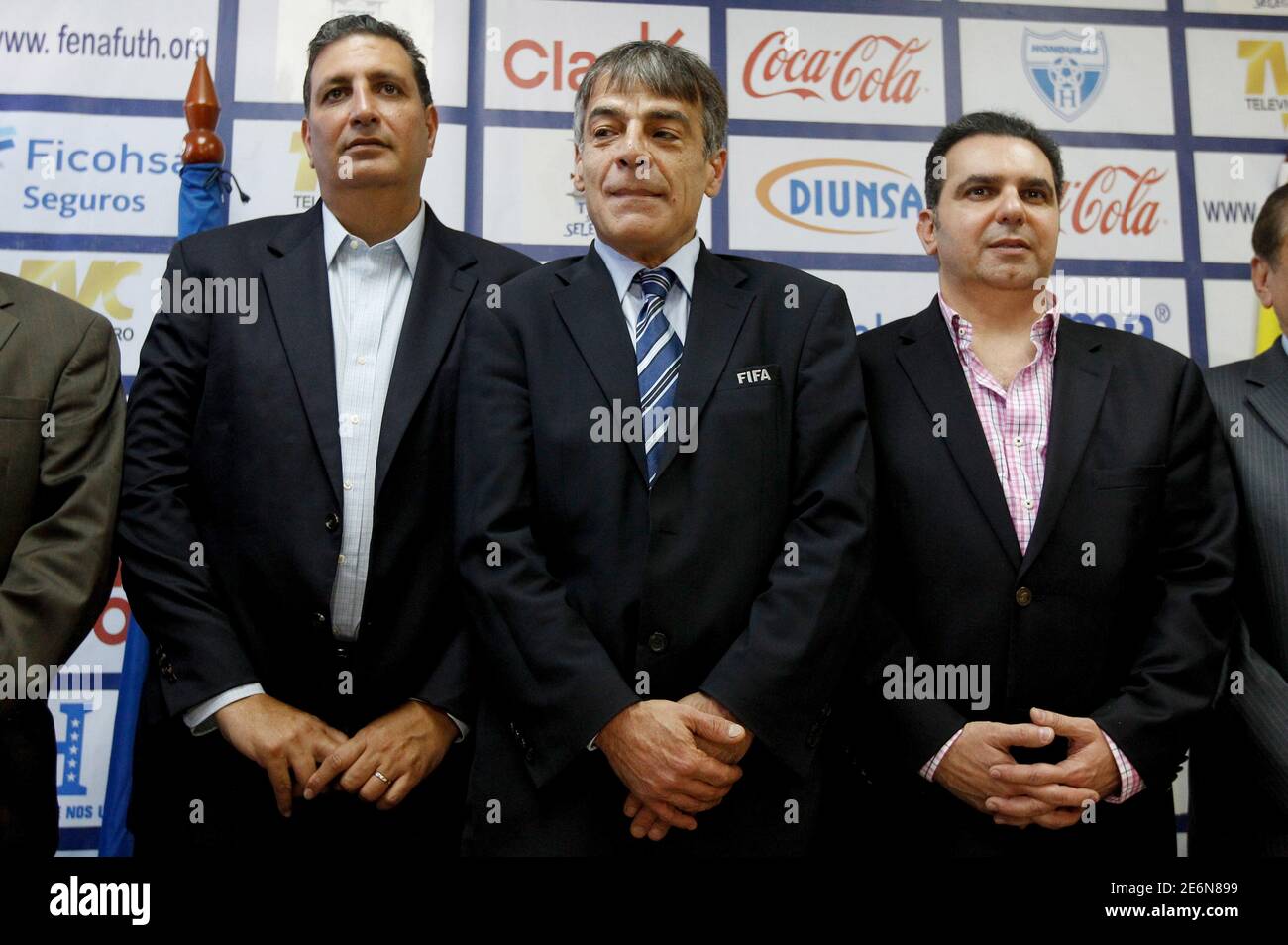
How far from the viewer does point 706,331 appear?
77.5 inches

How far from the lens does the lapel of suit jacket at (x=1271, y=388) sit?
7.49 feet

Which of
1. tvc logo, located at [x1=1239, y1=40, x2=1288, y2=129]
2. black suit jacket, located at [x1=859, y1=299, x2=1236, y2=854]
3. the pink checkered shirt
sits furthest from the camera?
tvc logo, located at [x1=1239, y1=40, x2=1288, y2=129]

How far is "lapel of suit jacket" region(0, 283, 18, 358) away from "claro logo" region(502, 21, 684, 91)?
2031mm

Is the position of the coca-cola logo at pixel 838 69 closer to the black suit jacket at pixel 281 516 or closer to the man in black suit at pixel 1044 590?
the man in black suit at pixel 1044 590

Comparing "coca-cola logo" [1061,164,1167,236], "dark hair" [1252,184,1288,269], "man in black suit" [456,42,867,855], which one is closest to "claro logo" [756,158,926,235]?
"coca-cola logo" [1061,164,1167,236]

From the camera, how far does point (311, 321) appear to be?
2100 mm

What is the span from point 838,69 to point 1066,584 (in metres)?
2.46

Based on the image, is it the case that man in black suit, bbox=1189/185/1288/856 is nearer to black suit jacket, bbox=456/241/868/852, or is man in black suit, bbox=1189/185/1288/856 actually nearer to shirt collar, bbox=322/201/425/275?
black suit jacket, bbox=456/241/868/852
